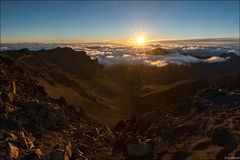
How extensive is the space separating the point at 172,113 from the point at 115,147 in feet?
34.9

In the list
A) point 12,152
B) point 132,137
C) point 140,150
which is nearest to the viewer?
point 12,152

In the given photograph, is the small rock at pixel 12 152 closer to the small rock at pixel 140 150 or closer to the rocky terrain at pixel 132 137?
the rocky terrain at pixel 132 137

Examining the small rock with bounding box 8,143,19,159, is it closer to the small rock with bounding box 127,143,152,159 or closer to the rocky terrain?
the rocky terrain

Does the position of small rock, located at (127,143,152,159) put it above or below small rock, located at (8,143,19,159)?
below

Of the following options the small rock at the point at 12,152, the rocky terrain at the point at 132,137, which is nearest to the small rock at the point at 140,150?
the rocky terrain at the point at 132,137

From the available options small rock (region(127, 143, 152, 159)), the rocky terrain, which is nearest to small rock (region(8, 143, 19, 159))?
the rocky terrain

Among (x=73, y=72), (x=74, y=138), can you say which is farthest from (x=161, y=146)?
(x=73, y=72)

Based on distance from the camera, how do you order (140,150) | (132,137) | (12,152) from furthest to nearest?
(132,137) → (140,150) → (12,152)

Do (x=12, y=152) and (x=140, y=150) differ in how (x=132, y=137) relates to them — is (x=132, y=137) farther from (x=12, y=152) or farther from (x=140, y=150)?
(x=12, y=152)

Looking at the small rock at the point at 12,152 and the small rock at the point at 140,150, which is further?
the small rock at the point at 140,150

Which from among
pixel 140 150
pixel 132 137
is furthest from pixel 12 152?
pixel 132 137

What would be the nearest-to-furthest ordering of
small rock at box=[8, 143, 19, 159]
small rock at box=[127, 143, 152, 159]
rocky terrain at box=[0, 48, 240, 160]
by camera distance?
small rock at box=[8, 143, 19, 159] → rocky terrain at box=[0, 48, 240, 160] → small rock at box=[127, 143, 152, 159]

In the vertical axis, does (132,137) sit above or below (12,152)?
below

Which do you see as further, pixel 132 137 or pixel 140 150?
pixel 132 137
